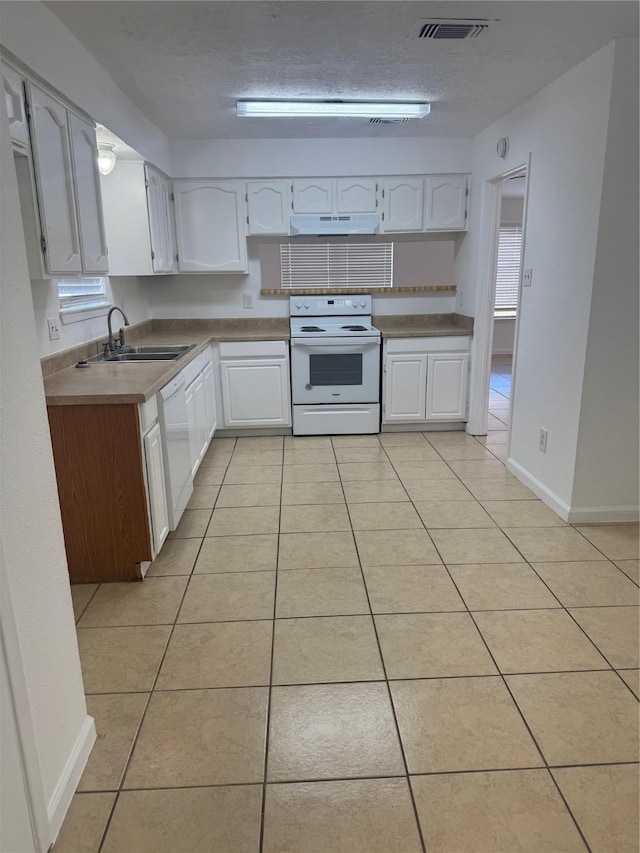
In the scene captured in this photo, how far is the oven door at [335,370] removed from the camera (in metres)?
4.59

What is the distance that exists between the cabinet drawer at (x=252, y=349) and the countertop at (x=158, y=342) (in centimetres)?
4

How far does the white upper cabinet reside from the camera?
3795 millimetres

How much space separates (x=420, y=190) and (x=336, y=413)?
1.94m

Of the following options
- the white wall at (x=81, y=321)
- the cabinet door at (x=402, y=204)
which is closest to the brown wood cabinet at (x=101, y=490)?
the white wall at (x=81, y=321)

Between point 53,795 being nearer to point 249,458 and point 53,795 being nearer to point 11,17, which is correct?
point 11,17

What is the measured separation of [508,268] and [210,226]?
4.75 metres

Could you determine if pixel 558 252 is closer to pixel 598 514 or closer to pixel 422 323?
pixel 598 514

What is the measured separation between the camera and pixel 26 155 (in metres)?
2.06

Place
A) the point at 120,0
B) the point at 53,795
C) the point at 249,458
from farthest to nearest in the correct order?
the point at 249,458 → the point at 120,0 → the point at 53,795

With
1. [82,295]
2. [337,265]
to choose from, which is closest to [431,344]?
[337,265]

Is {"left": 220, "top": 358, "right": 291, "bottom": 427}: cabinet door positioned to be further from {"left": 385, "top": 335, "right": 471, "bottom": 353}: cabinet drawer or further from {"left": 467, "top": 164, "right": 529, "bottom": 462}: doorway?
{"left": 467, "top": 164, "right": 529, "bottom": 462}: doorway

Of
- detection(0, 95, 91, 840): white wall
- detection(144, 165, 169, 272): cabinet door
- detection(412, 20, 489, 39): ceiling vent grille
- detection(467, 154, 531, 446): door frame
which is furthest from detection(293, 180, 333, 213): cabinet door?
detection(0, 95, 91, 840): white wall

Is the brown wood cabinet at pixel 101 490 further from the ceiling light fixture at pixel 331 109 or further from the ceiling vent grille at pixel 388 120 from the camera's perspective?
the ceiling vent grille at pixel 388 120

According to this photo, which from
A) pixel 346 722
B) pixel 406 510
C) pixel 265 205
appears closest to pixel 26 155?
pixel 346 722
